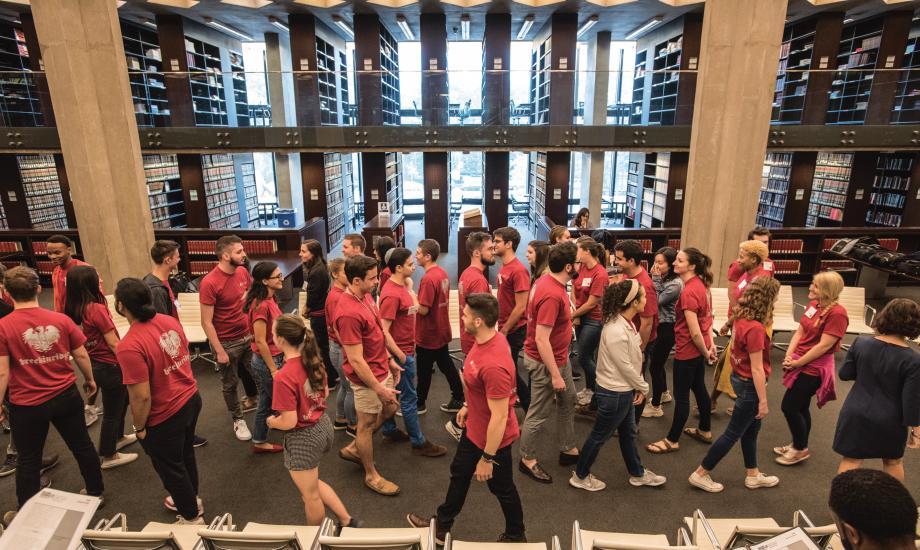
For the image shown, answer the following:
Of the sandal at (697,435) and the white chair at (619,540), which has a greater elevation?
the white chair at (619,540)

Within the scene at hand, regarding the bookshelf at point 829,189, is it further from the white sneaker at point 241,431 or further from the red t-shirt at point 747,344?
the white sneaker at point 241,431

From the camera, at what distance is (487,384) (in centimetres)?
237

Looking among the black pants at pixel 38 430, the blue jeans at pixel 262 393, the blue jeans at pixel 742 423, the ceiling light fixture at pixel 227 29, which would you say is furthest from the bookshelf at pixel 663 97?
the ceiling light fixture at pixel 227 29

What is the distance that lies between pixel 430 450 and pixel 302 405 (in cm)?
163

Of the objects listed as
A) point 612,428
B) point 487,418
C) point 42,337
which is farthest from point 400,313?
point 42,337

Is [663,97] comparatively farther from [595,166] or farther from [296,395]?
[296,395]

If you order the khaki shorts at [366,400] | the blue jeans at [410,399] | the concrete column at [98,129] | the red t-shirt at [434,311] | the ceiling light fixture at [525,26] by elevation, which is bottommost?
the blue jeans at [410,399]

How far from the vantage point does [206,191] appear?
38.0 ft

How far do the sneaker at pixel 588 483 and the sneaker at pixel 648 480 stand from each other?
8.6 inches

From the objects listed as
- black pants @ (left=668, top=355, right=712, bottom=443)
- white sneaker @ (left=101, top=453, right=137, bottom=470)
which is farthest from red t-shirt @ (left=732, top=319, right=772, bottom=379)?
white sneaker @ (left=101, top=453, right=137, bottom=470)

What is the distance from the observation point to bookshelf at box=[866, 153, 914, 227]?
34.6ft

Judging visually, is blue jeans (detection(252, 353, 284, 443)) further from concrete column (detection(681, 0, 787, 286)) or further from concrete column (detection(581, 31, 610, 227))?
concrete column (detection(581, 31, 610, 227))

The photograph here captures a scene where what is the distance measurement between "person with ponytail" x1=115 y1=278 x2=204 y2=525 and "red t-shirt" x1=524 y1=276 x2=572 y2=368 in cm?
216

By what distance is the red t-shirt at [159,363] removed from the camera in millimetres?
2559
